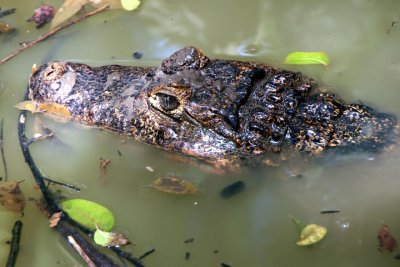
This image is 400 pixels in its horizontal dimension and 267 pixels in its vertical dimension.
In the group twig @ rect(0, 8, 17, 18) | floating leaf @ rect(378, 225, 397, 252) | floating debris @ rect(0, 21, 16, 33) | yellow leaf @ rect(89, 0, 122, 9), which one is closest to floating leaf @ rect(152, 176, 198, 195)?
floating leaf @ rect(378, 225, 397, 252)

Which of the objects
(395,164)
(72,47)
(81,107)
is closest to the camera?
(395,164)

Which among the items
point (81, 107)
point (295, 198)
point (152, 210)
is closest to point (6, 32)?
point (81, 107)

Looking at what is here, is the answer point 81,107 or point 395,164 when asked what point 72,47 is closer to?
point 81,107

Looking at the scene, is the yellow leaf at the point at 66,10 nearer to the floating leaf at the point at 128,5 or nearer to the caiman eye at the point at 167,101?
the floating leaf at the point at 128,5

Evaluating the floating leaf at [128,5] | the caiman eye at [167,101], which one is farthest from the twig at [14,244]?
the floating leaf at [128,5]

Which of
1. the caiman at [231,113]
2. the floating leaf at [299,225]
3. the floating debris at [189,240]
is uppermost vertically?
the caiman at [231,113]

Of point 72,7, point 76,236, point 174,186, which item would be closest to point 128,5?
point 72,7

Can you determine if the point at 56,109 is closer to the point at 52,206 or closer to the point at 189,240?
the point at 52,206
